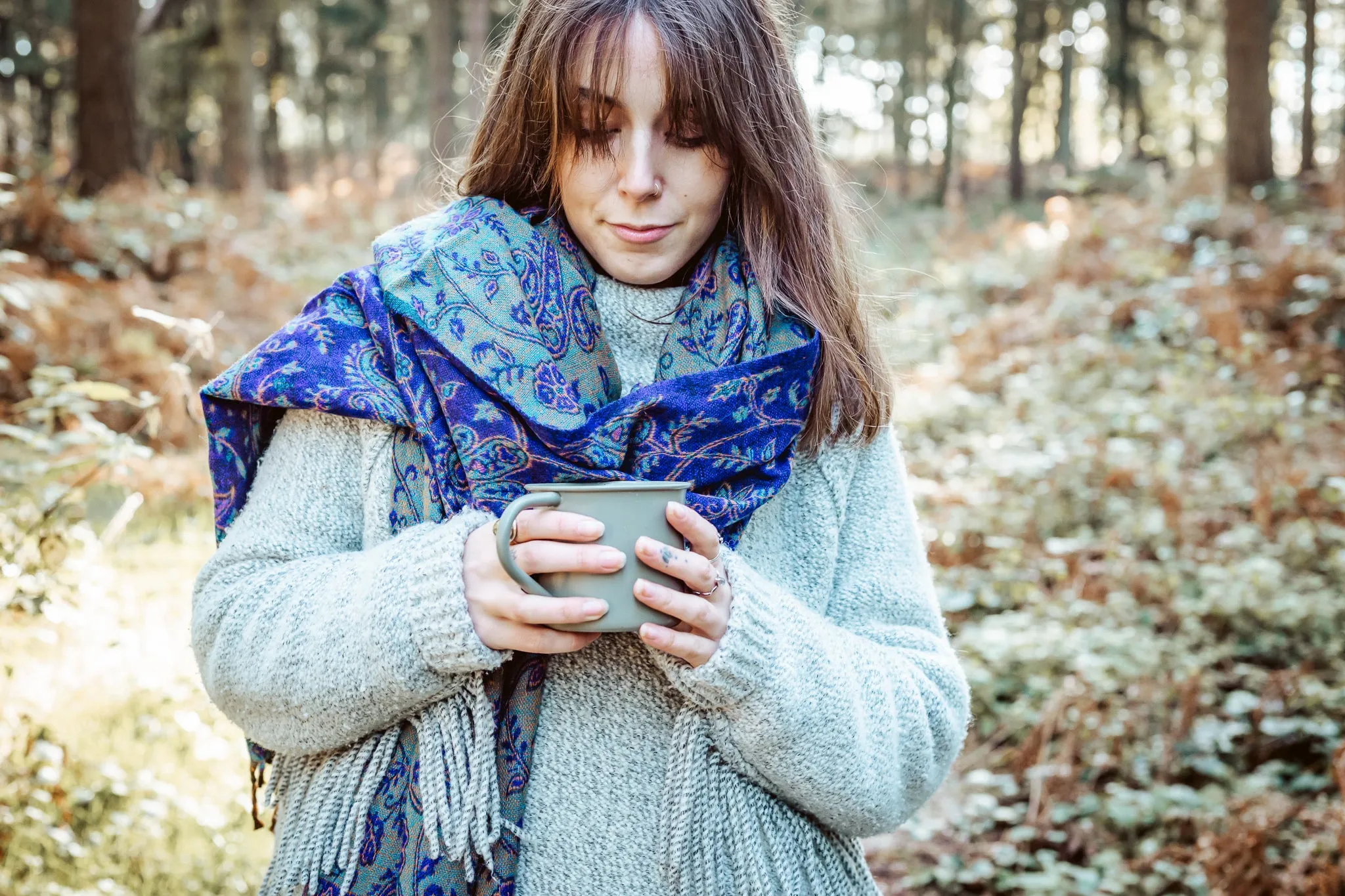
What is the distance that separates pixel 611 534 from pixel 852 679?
44cm

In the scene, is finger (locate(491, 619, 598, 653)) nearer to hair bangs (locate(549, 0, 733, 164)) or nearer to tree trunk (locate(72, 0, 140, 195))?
hair bangs (locate(549, 0, 733, 164))

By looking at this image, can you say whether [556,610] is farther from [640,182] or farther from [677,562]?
[640,182]

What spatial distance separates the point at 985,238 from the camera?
12016 mm

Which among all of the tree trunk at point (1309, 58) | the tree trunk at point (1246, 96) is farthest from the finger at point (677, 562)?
the tree trunk at point (1309, 58)

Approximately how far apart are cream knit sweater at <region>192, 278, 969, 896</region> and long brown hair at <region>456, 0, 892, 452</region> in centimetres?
35

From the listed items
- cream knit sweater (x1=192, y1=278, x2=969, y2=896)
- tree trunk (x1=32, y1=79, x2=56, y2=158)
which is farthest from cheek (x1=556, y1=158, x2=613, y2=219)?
tree trunk (x1=32, y1=79, x2=56, y2=158)

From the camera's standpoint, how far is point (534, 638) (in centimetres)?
122

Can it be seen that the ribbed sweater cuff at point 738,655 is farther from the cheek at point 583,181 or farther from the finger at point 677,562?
the cheek at point 583,181

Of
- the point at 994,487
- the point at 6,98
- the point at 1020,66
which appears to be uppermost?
the point at 6,98

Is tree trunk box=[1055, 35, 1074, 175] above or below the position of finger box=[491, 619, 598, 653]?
above

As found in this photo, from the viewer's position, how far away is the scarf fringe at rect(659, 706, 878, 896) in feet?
4.46

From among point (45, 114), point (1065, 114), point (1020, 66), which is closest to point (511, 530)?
point (1020, 66)

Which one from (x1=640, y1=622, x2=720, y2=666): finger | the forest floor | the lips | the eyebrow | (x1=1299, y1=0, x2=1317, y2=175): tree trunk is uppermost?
(x1=1299, y1=0, x2=1317, y2=175): tree trunk

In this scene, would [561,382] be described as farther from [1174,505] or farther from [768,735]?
[1174,505]
